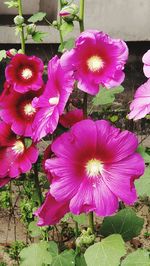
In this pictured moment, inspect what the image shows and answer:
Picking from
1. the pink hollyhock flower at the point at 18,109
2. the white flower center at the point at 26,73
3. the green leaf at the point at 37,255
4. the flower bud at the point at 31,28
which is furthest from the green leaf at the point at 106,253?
the flower bud at the point at 31,28

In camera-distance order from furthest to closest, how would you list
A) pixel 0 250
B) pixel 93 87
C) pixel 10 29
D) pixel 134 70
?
pixel 134 70 < pixel 10 29 < pixel 0 250 < pixel 93 87

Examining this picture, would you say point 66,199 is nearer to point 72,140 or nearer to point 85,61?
point 72,140

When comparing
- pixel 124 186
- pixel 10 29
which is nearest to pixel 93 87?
pixel 124 186

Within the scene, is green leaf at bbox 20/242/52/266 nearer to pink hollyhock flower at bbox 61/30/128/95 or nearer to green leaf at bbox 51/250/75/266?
green leaf at bbox 51/250/75/266

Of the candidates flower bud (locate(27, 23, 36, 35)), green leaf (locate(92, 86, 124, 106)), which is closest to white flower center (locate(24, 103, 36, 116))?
green leaf (locate(92, 86, 124, 106))

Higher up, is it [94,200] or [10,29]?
[94,200]

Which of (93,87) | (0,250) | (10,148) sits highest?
(93,87)
